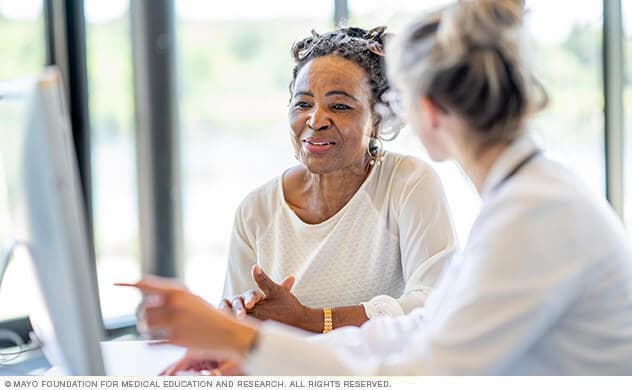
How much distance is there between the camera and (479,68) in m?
1.18

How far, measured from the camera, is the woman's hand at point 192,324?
1.14 metres

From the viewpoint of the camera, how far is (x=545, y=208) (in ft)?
3.70

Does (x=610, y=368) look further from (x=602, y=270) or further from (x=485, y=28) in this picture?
(x=485, y=28)

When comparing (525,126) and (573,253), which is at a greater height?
(525,126)

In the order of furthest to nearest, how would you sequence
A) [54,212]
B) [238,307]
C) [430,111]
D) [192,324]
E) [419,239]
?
[419,239] < [238,307] < [430,111] < [192,324] < [54,212]

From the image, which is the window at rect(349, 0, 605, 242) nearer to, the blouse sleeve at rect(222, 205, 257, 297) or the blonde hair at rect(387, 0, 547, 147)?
the blouse sleeve at rect(222, 205, 257, 297)

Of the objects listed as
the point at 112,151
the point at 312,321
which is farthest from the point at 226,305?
the point at 112,151

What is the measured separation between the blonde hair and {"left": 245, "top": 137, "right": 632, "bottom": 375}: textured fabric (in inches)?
2.7

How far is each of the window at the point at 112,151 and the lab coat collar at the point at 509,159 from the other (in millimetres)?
3140

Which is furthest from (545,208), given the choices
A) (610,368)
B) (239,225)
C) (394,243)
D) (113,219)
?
(113,219)

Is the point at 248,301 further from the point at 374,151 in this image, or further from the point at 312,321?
the point at 374,151

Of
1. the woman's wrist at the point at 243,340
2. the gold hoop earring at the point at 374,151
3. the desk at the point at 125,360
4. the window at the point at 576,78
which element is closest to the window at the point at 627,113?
the window at the point at 576,78

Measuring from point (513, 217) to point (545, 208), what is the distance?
5cm

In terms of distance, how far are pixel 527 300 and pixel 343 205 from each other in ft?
3.56
